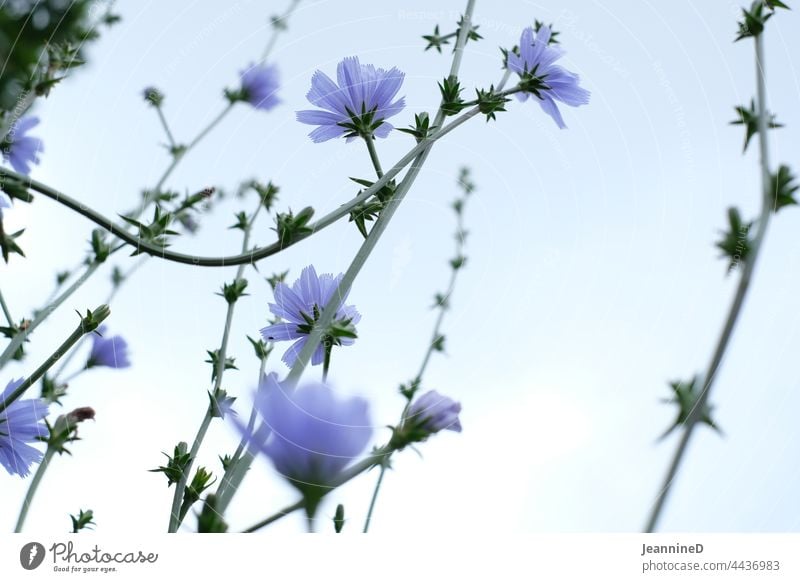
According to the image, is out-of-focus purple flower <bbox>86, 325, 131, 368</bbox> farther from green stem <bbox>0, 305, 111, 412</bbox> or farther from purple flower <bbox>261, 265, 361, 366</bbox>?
purple flower <bbox>261, 265, 361, 366</bbox>

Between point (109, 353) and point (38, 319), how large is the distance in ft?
0.44

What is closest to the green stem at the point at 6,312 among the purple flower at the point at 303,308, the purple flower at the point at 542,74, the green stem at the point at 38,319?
the green stem at the point at 38,319

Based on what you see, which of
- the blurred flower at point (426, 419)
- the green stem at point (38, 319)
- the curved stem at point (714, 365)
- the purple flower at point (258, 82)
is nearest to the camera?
the curved stem at point (714, 365)

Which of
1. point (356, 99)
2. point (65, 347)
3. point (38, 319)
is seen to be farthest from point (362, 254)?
point (38, 319)

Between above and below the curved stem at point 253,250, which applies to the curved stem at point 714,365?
below

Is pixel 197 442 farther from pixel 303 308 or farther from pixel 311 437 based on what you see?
pixel 311 437

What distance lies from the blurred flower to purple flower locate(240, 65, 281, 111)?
2.35 ft

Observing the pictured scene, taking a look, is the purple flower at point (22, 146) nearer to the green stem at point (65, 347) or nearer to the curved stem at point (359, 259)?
the green stem at point (65, 347)

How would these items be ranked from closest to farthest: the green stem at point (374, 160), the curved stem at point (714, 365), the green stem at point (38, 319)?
the curved stem at point (714, 365), the green stem at point (374, 160), the green stem at point (38, 319)

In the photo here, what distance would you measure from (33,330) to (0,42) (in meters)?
0.77

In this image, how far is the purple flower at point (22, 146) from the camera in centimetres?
67

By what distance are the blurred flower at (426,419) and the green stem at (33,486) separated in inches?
17.4

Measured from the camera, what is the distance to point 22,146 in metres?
0.69

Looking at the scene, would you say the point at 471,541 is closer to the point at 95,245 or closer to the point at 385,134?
the point at 385,134
